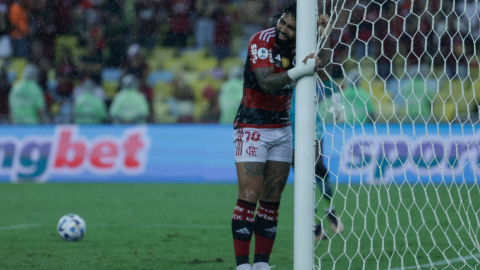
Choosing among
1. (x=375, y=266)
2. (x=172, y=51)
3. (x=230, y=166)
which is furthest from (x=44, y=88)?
(x=375, y=266)

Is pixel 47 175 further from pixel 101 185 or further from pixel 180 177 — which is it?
pixel 180 177

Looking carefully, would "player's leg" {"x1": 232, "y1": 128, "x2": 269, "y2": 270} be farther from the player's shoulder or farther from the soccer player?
the player's shoulder

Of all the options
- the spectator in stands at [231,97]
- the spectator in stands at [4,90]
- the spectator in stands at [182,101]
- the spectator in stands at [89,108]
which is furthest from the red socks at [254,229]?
the spectator in stands at [4,90]

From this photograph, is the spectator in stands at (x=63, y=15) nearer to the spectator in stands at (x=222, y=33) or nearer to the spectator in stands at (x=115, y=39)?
the spectator in stands at (x=115, y=39)

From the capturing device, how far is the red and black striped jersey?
3803 mm

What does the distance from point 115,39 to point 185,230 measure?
9211mm

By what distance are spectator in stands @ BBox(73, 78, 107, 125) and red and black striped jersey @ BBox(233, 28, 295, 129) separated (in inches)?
284

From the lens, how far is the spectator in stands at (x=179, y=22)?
1464 centimetres

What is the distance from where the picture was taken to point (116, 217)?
7.06 meters

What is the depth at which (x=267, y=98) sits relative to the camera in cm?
392

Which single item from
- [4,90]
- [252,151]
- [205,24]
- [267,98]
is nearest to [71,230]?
[252,151]

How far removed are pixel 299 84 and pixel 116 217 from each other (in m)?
4.31

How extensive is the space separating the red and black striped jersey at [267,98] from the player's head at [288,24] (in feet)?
0.24

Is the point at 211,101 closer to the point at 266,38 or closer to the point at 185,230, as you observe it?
the point at 185,230
